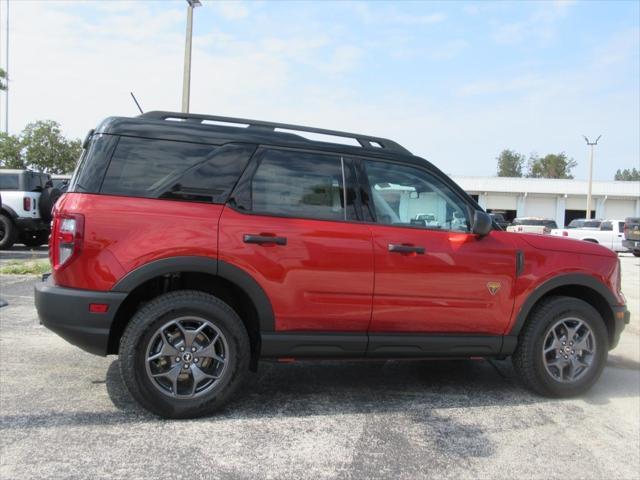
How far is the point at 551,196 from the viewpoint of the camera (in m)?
48.9

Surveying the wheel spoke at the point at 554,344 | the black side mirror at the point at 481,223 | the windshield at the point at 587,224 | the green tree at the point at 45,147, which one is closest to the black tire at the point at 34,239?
the black side mirror at the point at 481,223

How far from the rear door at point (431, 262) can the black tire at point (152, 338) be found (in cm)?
99

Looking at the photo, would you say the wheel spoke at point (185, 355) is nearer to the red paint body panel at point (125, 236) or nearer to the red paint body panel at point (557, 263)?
the red paint body panel at point (125, 236)

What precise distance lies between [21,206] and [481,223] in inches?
495

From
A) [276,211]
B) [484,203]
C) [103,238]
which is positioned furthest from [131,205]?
[484,203]

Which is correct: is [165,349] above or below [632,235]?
below

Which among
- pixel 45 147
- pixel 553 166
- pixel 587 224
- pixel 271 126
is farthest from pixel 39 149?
pixel 553 166

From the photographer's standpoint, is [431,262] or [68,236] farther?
[431,262]

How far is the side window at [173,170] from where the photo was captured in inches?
139

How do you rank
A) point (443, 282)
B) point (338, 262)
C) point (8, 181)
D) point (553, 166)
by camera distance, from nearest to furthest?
point (338, 262) → point (443, 282) → point (8, 181) → point (553, 166)

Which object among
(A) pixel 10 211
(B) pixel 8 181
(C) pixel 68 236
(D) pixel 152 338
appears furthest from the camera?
(B) pixel 8 181

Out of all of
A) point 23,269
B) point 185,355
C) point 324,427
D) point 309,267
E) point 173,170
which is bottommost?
point 324,427

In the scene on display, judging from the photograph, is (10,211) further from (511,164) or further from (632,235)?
(511,164)

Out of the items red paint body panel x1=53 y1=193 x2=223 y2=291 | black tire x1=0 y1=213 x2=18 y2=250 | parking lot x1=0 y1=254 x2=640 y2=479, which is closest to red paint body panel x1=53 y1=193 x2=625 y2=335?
red paint body panel x1=53 y1=193 x2=223 y2=291
